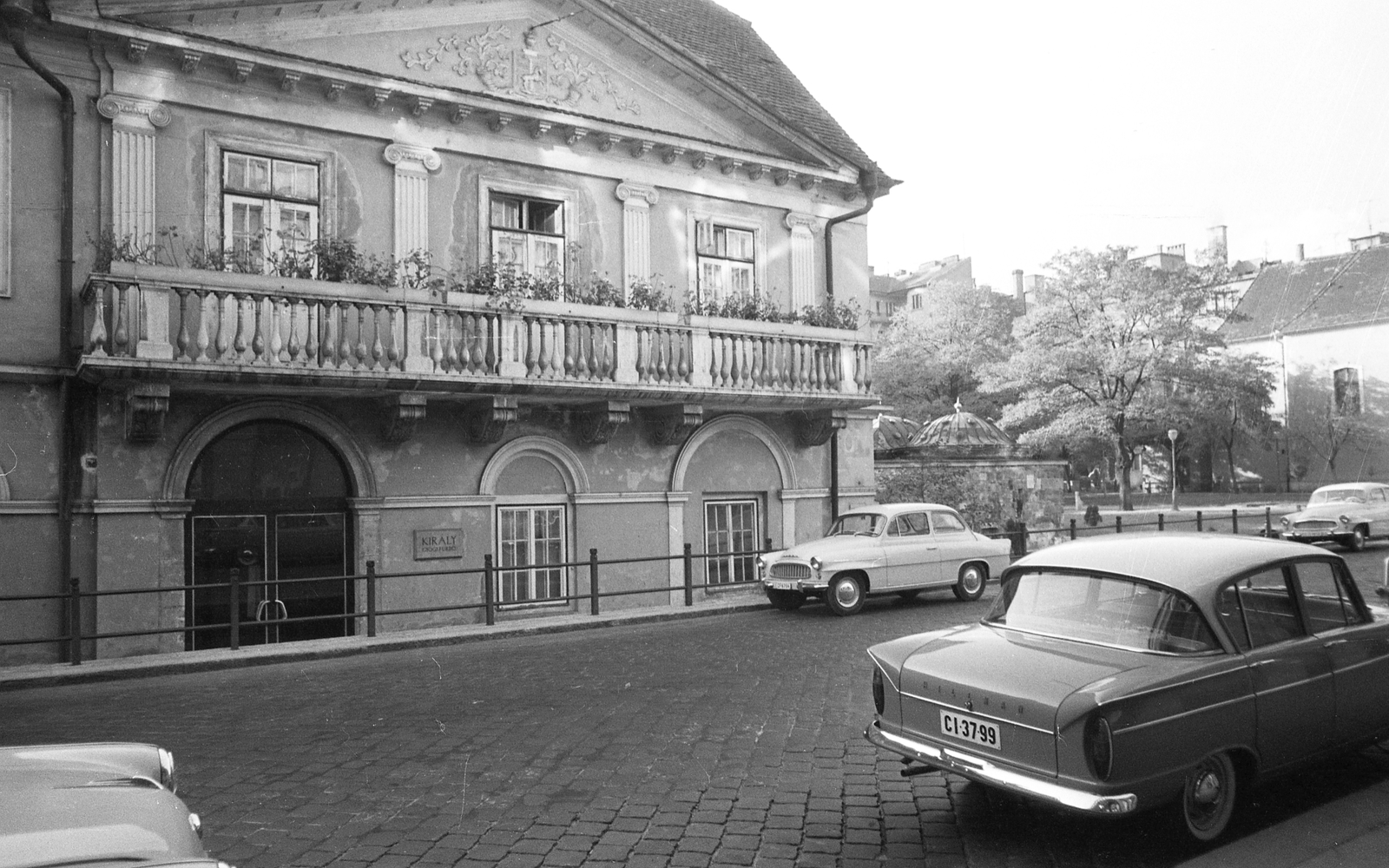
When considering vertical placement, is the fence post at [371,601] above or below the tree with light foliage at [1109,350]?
below

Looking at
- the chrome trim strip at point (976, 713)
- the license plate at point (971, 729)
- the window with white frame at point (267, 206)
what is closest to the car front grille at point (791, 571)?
the window with white frame at point (267, 206)

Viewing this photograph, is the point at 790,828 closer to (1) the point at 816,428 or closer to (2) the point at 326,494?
(2) the point at 326,494

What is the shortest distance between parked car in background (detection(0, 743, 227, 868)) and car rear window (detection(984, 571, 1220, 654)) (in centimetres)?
468

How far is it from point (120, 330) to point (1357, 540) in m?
25.8

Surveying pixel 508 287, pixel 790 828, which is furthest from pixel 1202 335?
pixel 790 828

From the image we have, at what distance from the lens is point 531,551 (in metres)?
16.8

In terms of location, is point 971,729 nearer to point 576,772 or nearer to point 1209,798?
point 1209,798

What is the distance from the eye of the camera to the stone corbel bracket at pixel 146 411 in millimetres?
12742

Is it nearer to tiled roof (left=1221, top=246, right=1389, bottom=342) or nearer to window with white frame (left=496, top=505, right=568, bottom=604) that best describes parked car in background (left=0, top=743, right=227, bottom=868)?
window with white frame (left=496, top=505, right=568, bottom=604)

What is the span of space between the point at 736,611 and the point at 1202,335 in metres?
34.3

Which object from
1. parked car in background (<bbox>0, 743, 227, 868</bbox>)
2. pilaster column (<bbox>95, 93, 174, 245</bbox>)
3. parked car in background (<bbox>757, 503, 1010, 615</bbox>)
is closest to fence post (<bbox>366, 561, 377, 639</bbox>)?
pilaster column (<bbox>95, 93, 174, 245</bbox>)

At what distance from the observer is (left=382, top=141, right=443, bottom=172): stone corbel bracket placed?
15.7m

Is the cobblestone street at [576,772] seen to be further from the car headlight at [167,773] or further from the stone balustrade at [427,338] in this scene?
the stone balustrade at [427,338]

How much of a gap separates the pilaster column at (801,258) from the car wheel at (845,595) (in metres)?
6.08
